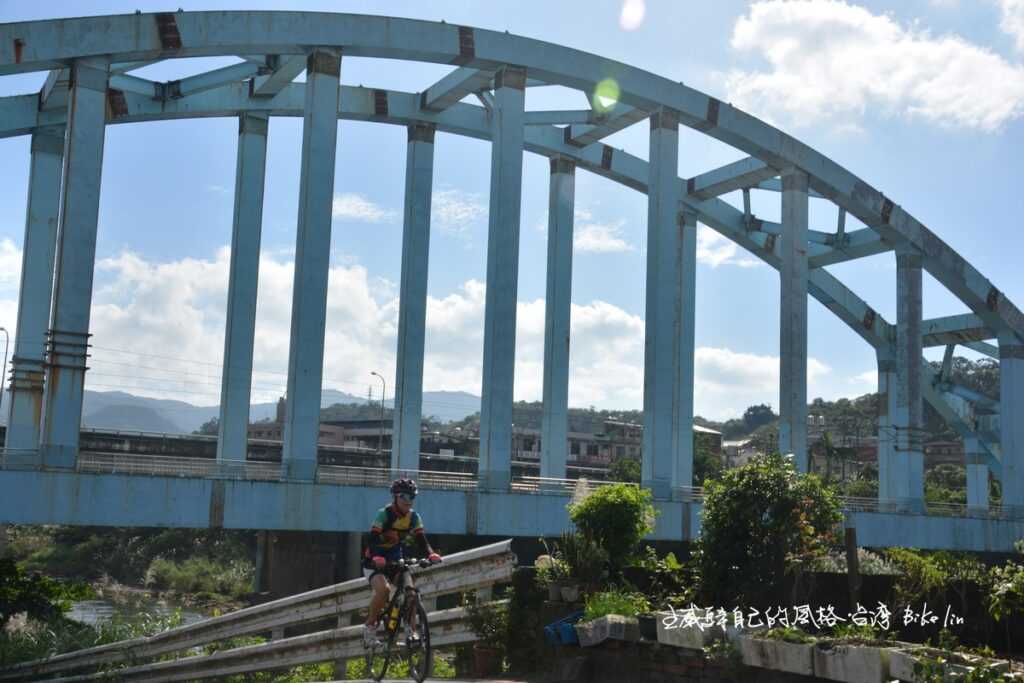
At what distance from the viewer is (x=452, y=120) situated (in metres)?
36.0

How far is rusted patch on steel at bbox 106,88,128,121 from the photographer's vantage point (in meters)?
31.0

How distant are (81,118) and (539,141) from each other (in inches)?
683

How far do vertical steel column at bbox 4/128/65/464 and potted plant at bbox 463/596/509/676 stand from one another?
21010 mm

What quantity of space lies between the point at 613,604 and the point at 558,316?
2723 cm

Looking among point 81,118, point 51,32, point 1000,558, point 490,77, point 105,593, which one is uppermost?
point 490,77

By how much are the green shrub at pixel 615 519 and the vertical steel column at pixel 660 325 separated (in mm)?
21653

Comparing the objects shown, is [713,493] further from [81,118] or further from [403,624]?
[81,118]

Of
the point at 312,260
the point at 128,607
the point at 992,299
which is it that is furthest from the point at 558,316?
the point at 128,607

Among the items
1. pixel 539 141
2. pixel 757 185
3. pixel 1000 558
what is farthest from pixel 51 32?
pixel 1000 558

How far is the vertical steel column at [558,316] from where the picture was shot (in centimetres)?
3606

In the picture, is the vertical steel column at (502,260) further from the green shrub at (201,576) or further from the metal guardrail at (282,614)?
the green shrub at (201,576)

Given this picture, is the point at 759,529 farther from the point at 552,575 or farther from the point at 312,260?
the point at 312,260

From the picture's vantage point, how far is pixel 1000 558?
42750 mm

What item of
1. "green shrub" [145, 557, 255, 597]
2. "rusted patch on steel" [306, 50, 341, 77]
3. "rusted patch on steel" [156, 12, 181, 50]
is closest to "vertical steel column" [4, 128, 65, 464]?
"rusted patch on steel" [156, 12, 181, 50]
